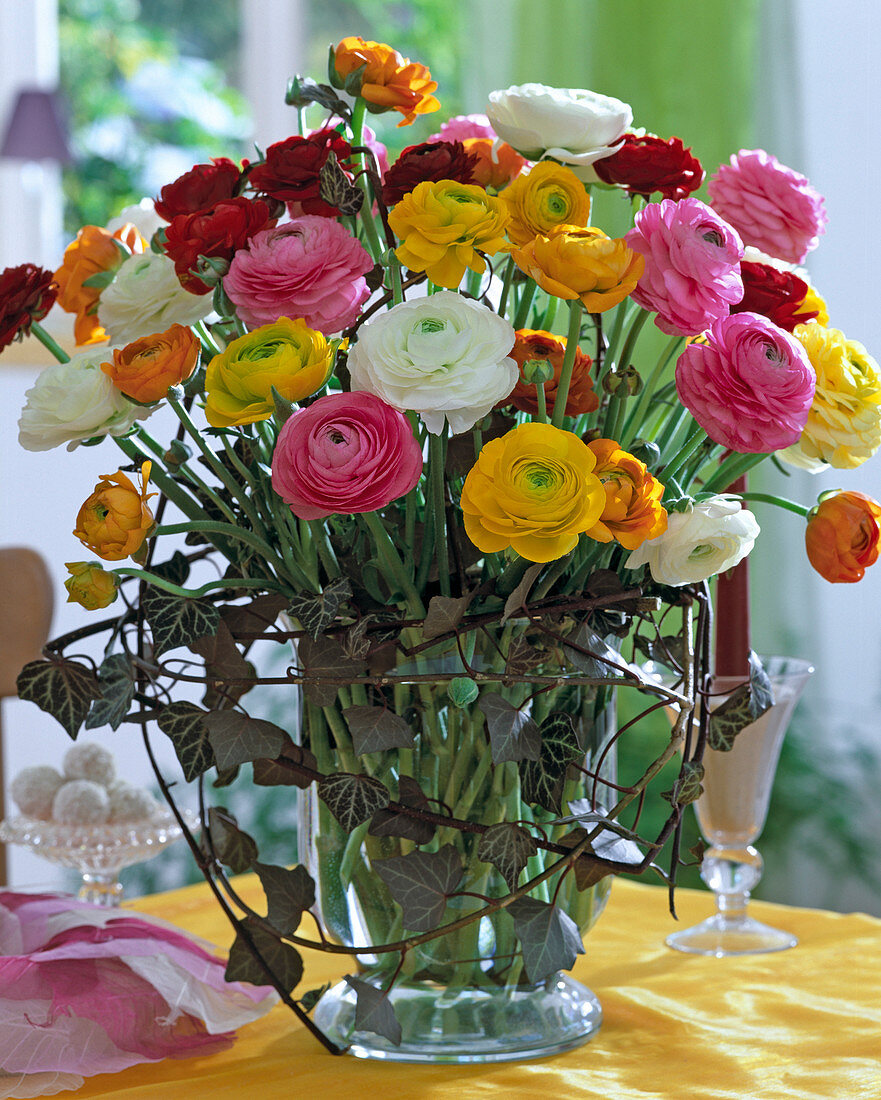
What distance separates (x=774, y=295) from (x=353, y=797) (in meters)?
0.29

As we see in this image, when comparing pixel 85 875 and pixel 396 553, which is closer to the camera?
pixel 396 553

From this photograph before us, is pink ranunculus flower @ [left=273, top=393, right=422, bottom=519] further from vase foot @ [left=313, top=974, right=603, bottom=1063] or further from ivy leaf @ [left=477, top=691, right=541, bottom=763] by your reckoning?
vase foot @ [left=313, top=974, right=603, bottom=1063]

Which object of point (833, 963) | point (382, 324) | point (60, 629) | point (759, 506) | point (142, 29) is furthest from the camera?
point (142, 29)

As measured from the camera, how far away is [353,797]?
1.86 feet

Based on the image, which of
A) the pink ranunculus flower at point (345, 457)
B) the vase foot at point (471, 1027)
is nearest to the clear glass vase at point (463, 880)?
the vase foot at point (471, 1027)

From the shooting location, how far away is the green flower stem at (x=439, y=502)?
1.84ft

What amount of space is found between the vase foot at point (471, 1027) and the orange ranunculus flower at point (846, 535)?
237 mm

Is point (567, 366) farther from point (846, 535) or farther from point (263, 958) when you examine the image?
point (263, 958)

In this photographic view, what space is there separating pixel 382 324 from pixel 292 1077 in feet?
1.12

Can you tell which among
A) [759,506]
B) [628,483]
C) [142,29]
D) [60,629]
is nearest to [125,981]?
[628,483]

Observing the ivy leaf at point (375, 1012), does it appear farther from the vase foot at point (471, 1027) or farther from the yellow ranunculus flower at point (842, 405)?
the yellow ranunculus flower at point (842, 405)

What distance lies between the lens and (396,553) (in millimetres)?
577

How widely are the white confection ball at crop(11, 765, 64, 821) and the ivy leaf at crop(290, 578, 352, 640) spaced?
0.35 m

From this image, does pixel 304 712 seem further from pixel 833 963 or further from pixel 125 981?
pixel 833 963
